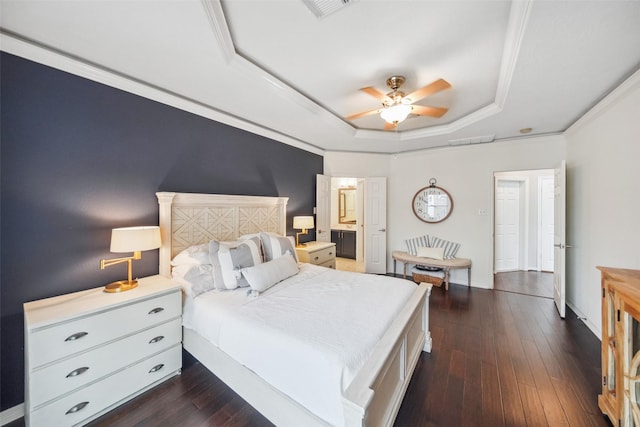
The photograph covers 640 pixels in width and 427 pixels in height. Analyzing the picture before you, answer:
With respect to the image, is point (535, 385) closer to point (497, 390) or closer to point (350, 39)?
point (497, 390)

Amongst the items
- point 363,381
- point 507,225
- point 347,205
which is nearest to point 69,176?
point 363,381

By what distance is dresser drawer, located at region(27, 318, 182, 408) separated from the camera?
57.0 inches

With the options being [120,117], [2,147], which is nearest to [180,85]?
[120,117]

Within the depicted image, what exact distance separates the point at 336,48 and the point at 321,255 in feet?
9.29

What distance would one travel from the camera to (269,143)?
12.0ft

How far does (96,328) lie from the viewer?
5.40 feet

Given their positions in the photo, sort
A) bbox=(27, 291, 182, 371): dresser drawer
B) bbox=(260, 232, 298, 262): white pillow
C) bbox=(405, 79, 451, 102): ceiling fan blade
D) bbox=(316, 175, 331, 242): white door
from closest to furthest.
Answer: bbox=(27, 291, 182, 371): dresser drawer, bbox=(405, 79, 451, 102): ceiling fan blade, bbox=(260, 232, 298, 262): white pillow, bbox=(316, 175, 331, 242): white door

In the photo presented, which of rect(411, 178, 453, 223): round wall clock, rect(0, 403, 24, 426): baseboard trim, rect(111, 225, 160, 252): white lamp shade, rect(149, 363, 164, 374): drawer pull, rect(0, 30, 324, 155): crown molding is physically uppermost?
rect(0, 30, 324, 155): crown molding

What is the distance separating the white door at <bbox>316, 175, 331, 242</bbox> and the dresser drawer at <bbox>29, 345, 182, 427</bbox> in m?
2.96

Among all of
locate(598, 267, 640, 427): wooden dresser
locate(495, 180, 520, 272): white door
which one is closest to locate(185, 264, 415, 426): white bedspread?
locate(598, 267, 640, 427): wooden dresser

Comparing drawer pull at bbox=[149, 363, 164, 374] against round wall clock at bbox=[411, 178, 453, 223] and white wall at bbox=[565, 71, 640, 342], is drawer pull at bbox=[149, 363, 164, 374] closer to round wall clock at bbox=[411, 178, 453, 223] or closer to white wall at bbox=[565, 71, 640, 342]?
white wall at bbox=[565, 71, 640, 342]

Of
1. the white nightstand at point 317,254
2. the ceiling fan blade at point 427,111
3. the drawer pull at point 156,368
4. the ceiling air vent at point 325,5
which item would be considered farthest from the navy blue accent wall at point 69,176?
the ceiling fan blade at point 427,111

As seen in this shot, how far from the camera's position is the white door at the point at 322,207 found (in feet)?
15.0

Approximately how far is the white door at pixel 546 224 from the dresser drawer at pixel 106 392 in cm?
698
